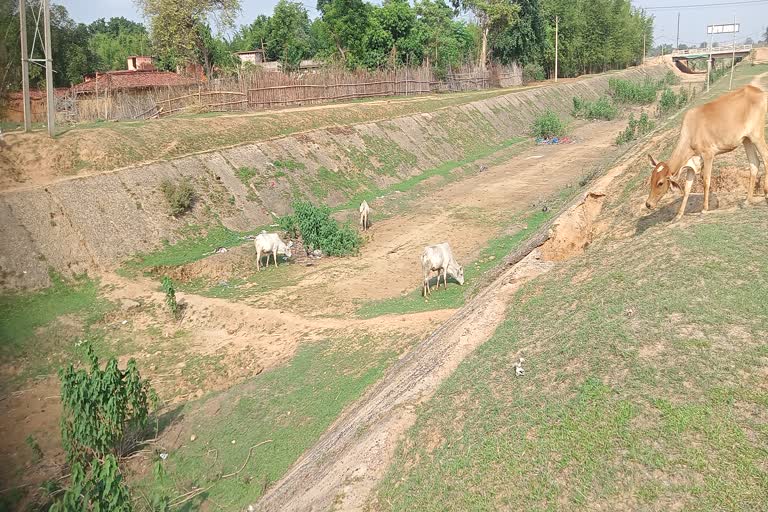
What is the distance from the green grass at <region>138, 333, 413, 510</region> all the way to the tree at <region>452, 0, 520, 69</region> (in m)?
46.3

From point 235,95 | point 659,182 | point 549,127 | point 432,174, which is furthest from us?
point 549,127

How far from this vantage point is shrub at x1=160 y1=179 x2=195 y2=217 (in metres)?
17.8

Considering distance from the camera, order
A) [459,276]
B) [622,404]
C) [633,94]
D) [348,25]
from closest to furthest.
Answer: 1. [622,404]
2. [459,276]
3. [348,25]
4. [633,94]

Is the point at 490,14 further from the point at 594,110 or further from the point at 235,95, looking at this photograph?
the point at 235,95

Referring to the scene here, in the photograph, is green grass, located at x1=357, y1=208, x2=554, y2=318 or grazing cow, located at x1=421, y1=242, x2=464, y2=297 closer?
green grass, located at x1=357, y1=208, x2=554, y2=318

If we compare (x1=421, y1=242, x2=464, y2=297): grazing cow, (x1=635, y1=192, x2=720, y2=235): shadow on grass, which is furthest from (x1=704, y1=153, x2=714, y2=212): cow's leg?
(x1=421, y1=242, x2=464, y2=297): grazing cow

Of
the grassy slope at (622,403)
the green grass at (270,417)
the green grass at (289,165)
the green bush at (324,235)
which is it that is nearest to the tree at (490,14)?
the green grass at (289,165)

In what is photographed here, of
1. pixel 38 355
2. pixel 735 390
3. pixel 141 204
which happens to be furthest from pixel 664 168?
pixel 141 204

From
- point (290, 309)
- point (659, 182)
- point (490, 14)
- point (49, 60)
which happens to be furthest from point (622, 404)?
point (490, 14)

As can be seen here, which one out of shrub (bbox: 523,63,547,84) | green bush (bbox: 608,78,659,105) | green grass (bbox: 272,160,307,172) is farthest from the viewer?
shrub (bbox: 523,63,547,84)

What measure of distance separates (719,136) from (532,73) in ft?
175

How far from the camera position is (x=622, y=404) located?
539cm

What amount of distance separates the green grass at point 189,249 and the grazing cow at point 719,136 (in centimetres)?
1212

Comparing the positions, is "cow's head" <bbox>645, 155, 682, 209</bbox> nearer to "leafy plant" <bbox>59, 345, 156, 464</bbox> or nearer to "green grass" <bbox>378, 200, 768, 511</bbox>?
"green grass" <bbox>378, 200, 768, 511</bbox>
